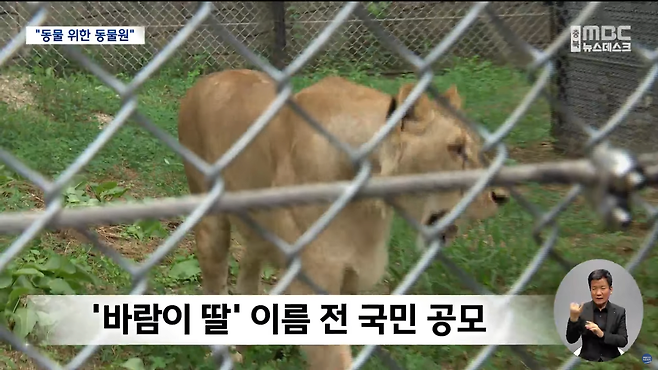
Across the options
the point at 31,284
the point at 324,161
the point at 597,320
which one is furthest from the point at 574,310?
the point at 31,284

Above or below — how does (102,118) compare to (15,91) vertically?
below

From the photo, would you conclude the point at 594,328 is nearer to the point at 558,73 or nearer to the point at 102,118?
the point at 558,73

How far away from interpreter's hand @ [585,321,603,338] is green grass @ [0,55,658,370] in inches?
8.2

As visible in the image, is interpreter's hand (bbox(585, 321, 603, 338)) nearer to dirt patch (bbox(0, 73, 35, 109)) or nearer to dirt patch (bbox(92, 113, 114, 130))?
dirt patch (bbox(92, 113, 114, 130))

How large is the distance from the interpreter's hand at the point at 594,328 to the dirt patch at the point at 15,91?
505cm

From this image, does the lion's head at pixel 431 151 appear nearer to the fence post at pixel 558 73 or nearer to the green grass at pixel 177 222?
the green grass at pixel 177 222

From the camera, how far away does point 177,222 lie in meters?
4.00

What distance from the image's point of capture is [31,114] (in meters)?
5.30

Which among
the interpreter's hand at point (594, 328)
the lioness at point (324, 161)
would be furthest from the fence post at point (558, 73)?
the interpreter's hand at point (594, 328)

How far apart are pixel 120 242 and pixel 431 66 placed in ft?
9.96

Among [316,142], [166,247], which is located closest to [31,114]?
[316,142]

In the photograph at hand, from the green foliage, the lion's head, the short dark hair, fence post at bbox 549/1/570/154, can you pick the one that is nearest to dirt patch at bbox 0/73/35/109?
the green foliage

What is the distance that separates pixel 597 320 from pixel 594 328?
0.01 metres

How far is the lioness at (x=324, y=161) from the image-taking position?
6.64 feet
